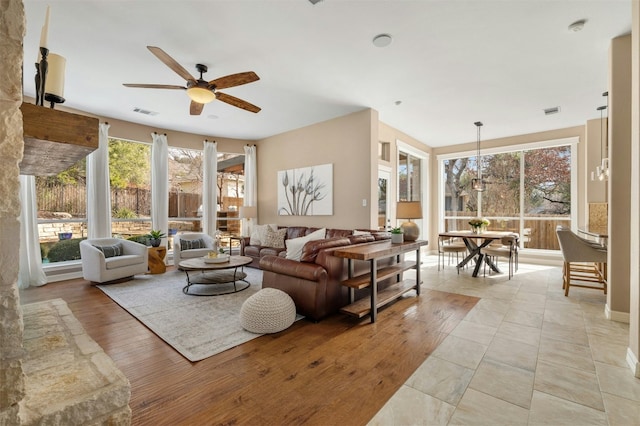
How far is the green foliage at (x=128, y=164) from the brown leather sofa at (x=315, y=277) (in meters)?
4.24

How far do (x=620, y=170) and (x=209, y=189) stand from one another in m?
6.81

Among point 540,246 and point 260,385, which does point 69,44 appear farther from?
point 540,246

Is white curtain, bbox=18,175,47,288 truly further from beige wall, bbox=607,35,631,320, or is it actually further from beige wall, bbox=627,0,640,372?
beige wall, bbox=607,35,631,320

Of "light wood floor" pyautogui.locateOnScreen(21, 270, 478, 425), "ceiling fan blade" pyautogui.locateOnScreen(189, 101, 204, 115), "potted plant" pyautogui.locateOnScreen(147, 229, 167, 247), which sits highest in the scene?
"ceiling fan blade" pyautogui.locateOnScreen(189, 101, 204, 115)

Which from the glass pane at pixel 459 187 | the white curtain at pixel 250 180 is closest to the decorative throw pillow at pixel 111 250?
the white curtain at pixel 250 180

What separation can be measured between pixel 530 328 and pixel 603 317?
39.2 inches

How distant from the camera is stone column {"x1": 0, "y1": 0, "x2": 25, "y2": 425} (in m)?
0.80

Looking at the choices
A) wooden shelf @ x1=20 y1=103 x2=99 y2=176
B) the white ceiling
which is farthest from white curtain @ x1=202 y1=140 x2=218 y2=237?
wooden shelf @ x1=20 y1=103 x2=99 y2=176

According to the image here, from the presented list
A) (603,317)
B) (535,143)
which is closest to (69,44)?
(603,317)

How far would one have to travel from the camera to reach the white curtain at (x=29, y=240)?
4.46 m

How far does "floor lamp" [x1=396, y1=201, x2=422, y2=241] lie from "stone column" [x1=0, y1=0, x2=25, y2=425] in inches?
159

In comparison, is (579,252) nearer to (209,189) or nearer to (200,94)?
(200,94)

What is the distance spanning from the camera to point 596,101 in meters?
4.75

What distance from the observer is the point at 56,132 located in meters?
1.11
